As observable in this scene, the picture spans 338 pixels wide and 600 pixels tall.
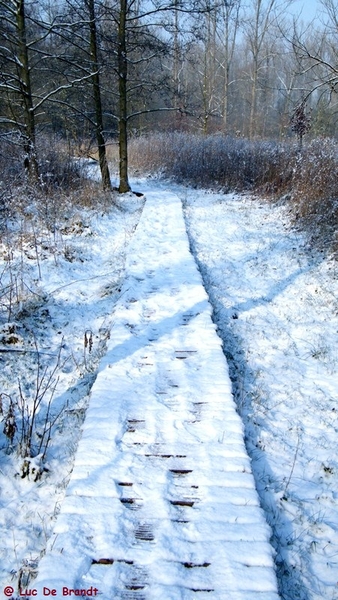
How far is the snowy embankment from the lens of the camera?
2.25 m

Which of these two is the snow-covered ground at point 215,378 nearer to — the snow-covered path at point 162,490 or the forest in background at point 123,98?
the snow-covered path at point 162,490

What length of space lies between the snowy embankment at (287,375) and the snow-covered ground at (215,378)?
1 centimetres

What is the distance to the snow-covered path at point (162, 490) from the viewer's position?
1.85 meters

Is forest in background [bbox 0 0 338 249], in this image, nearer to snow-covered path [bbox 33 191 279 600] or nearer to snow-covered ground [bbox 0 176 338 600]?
snow-covered ground [bbox 0 176 338 600]

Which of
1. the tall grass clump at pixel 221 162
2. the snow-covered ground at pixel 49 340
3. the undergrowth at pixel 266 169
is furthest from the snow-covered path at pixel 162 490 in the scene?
the tall grass clump at pixel 221 162

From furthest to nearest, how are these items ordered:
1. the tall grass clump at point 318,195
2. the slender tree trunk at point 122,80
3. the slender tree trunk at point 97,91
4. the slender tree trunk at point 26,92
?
the slender tree trunk at point 122,80, the slender tree trunk at point 97,91, the slender tree trunk at point 26,92, the tall grass clump at point 318,195

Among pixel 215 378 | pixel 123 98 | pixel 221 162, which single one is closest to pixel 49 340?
pixel 215 378

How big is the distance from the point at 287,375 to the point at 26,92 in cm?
781

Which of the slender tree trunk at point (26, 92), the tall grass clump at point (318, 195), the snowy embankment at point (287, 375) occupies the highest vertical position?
the slender tree trunk at point (26, 92)

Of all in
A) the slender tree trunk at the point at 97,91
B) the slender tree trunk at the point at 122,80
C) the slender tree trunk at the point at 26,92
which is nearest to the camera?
the slender tree trunk at the point at 26,92

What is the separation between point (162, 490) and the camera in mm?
2301

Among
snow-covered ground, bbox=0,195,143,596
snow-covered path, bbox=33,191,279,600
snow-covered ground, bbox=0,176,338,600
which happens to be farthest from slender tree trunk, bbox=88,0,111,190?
snow-covered path, bbox=33,191,279,600

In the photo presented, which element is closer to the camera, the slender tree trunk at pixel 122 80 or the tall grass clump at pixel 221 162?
the slender tree trunk at pixel 122 80

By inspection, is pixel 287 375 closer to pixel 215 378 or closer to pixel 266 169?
pixel 215 378
